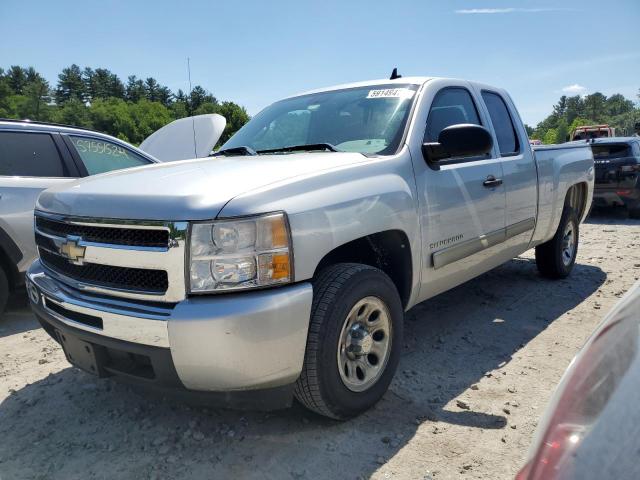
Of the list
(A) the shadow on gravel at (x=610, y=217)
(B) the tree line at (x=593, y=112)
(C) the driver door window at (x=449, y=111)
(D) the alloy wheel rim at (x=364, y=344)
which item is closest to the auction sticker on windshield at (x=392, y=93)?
(C) the driver door window at (x=449, y=111)

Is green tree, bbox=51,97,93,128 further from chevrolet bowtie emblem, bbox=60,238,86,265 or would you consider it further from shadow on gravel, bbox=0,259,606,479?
chevrolet bowtie emblem, bbox=60,238,86,265

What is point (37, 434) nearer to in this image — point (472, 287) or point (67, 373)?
point (67, 373)

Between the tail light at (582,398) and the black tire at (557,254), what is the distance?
419 centimetres

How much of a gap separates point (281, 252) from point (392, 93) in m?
1.68

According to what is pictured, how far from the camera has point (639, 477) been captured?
75cm

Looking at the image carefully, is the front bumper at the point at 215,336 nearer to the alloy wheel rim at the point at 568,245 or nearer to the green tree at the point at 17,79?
the alloy wheel rim at the point at 568,245

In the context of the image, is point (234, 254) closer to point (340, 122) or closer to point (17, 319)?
point (340, 122)

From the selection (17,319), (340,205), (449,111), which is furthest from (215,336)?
(17,319)

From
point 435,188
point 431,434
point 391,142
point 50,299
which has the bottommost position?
point 431,434

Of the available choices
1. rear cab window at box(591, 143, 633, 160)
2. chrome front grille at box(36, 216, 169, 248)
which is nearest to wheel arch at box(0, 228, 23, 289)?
chrome front grille at box(36, 216, 169, 248)

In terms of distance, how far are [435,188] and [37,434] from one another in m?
2.52

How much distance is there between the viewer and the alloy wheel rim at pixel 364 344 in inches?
94.7

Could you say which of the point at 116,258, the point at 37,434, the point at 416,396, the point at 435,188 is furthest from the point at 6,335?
the point at 435,188

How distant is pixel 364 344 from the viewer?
2.46 metres
